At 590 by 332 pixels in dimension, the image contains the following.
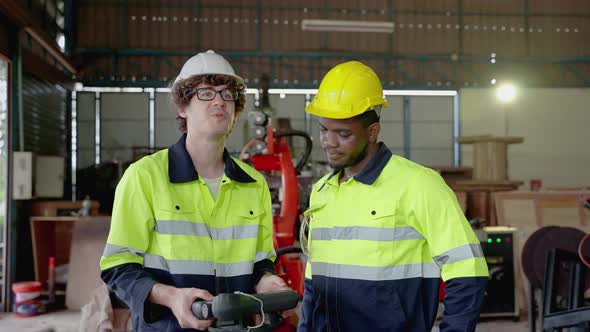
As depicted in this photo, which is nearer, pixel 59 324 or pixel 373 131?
pixel 373 131

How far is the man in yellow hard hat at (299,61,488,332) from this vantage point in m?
1.87

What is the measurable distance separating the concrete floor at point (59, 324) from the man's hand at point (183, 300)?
4.31 metres

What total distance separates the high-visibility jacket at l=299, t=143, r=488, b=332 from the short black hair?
12cm

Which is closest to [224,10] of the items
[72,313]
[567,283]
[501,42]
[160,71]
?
[160,71]

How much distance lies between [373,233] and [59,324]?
5512mm

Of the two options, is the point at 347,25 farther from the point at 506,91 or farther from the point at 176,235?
the point at 176,235

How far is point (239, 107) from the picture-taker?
7.45ft

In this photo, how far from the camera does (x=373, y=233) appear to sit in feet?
6.69

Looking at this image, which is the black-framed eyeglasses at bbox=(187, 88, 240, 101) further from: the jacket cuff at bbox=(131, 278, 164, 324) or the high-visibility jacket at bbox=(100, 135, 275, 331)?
the jacket cuff at bbox=(131, 278, 164, 324)

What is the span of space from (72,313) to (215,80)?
5.97 meters

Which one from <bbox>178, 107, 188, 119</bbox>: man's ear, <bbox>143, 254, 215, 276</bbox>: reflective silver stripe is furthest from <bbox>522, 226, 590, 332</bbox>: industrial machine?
<bbox>178, 107, 188, 119</bbox>: man's ear

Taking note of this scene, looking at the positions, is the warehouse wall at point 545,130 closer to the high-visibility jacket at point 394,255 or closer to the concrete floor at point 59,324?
the concrete floor at point 59,324

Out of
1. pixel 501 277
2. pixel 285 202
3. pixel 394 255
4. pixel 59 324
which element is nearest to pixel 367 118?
pixel 394 255

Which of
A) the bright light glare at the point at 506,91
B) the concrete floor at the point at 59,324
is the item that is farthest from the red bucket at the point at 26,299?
the bright light glare at the point at 506,91
